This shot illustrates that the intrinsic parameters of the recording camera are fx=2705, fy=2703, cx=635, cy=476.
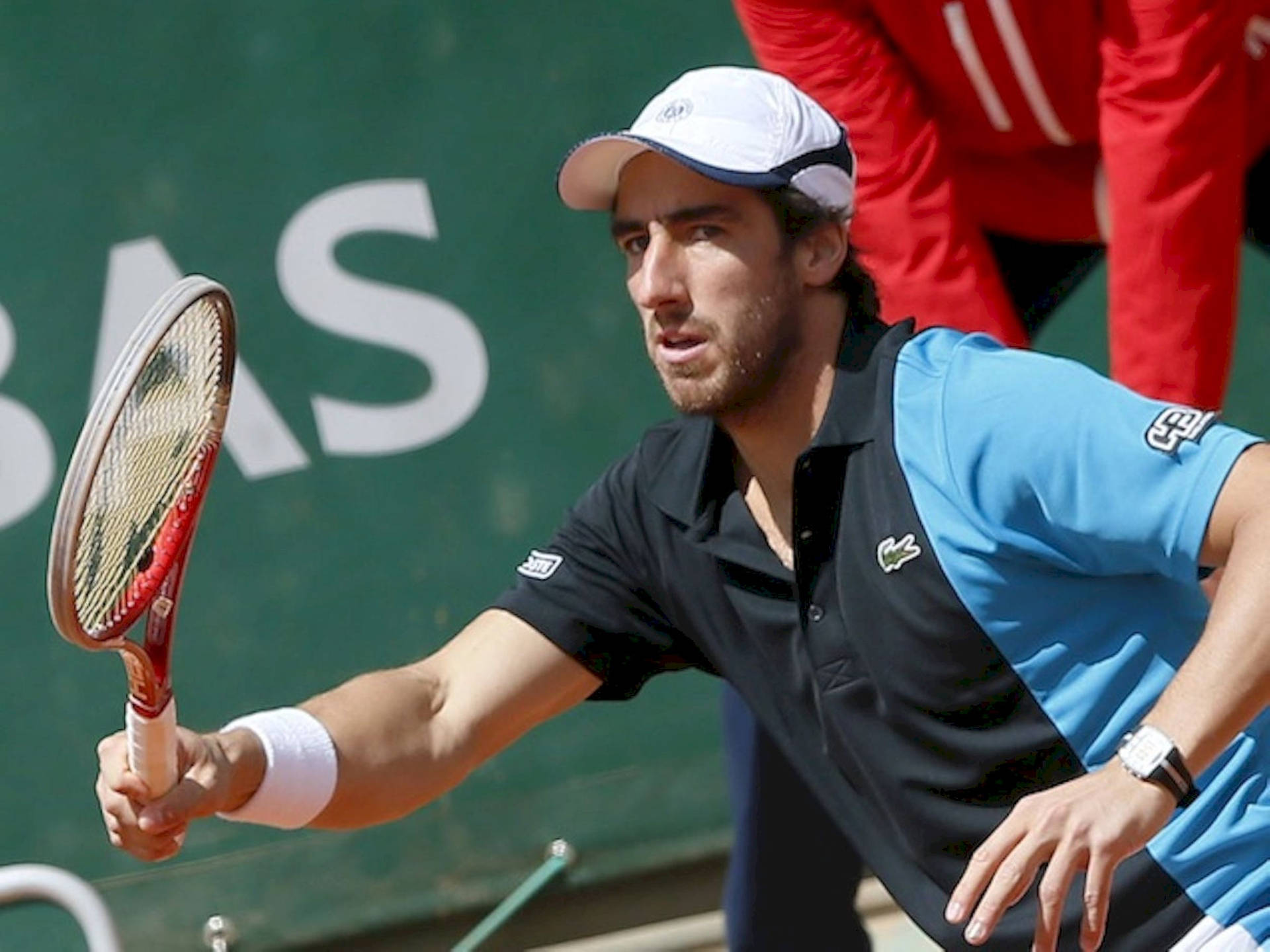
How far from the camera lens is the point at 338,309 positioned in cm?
453

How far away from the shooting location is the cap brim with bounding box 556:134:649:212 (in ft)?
10.6

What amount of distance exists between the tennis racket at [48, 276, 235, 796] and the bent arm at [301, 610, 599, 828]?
1.14 ft

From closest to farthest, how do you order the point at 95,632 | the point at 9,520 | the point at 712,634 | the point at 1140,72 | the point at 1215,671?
the point at 1215,671
the point at 95,632
the point at 712,634
the point at 1140,72
the point at 9,520

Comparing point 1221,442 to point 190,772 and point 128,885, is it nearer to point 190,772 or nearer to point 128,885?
point 190,772

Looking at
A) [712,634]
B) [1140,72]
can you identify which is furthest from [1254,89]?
[712,634]

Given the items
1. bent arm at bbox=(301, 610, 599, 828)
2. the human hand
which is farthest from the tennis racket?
the human hand

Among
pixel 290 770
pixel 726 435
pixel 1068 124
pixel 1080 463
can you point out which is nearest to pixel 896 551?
pixel 1080 463

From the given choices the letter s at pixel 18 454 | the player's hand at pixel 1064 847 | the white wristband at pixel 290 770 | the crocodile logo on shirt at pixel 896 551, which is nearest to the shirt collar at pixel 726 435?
the crocodile logo on shirt at pixel 896 551

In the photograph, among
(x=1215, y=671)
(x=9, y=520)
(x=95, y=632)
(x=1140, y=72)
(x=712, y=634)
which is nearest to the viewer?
(x=1215, y=671)

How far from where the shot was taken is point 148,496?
298cm

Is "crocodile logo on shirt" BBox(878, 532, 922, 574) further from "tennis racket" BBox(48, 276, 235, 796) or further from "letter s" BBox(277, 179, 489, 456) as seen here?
"letter s" BBox(277, 179, 489, 456)

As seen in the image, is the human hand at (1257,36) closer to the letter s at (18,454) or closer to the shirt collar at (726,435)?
the shirt collar at (726,435)

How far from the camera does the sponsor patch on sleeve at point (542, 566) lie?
3424 millimetres

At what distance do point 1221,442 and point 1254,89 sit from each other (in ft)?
3.93
